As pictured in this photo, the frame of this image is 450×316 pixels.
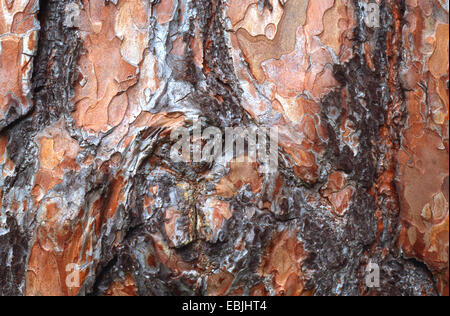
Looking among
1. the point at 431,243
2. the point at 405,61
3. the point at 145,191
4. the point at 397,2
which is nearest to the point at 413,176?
the point at 431,243

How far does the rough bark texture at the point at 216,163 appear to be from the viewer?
0.93 metres

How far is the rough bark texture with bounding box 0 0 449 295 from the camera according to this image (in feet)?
3.06

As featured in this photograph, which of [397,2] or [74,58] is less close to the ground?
[397,2]

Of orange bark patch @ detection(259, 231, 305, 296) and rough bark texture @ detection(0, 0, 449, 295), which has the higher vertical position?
rough bark texture @ detection(0, 0, 449, 295)

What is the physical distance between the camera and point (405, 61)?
99cm

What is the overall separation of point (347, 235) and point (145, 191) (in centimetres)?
45

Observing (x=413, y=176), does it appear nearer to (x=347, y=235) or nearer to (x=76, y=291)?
(x=347, y=235)

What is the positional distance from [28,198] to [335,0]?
0.79 metres

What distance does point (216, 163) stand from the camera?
934 mm

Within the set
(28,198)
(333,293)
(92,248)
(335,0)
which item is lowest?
(333,293)

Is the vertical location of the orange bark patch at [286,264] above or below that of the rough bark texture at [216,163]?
below

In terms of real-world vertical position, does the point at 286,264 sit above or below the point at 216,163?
below

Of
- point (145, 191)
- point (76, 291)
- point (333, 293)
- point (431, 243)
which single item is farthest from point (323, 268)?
point (76, 291)

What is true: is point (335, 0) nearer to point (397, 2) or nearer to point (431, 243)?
point (397, 2)
